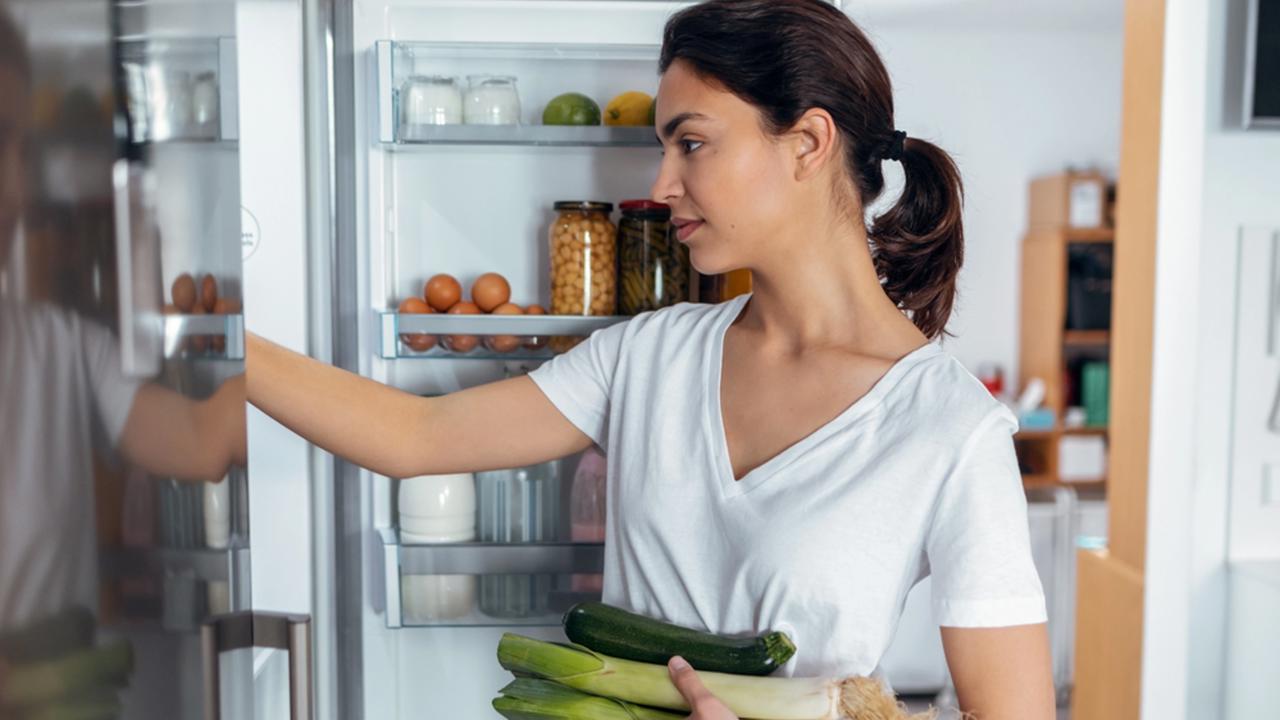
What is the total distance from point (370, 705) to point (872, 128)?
98 cm

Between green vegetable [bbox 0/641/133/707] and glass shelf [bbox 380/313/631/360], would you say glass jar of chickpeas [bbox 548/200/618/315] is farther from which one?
green vegetable [bbox 0/641/133/707]

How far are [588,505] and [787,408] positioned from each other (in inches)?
16.5

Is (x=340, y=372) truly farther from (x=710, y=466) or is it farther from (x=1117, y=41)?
(x=1117, y=41)

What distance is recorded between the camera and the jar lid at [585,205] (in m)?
1.42

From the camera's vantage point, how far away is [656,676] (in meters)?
1.05

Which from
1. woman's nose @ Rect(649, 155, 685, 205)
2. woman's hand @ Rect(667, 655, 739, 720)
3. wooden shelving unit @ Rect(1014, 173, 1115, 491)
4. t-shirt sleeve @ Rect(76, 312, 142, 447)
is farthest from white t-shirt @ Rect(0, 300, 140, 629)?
wooden shelving unit @ Rect(1014, 173, 1115, 491)

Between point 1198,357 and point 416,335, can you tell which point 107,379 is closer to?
point 416,335

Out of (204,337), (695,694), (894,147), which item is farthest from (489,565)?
(204,337)

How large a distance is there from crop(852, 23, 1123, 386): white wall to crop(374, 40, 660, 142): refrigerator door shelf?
3.18 metres

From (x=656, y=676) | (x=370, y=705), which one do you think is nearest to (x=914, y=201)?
(x=656, y=676)

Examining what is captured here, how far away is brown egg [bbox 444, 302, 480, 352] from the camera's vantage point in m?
1.44

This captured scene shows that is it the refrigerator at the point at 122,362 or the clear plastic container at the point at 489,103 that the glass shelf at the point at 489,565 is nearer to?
the clear plastic container at the point at 489,103

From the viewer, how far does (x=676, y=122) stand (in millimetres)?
1162

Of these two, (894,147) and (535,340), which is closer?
(894,147)
